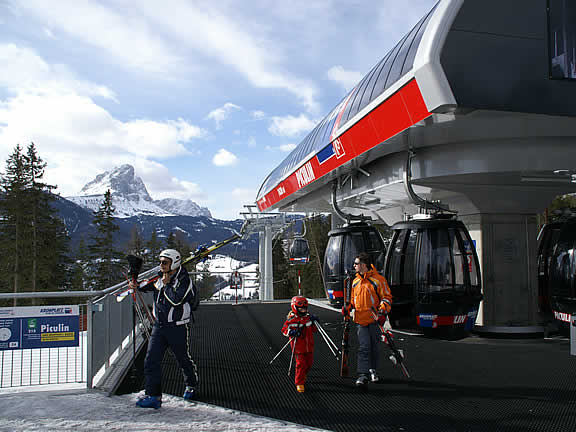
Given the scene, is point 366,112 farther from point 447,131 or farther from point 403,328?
point 403,328

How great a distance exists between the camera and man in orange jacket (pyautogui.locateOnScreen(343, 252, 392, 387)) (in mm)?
5785

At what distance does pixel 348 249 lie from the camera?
12.4 metres

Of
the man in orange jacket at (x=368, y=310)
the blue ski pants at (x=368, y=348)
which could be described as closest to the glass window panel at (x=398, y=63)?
the man in orange jacket at (x=368, y=310)

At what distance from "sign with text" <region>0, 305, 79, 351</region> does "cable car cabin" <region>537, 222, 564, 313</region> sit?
869cm

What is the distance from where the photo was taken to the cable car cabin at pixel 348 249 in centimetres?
1230

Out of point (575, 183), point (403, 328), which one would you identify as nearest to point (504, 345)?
point (403, 328)

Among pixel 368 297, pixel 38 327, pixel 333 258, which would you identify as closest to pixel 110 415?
pixel 38 327

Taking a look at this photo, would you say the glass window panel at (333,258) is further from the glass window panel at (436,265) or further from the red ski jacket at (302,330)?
the red ski jacket at (302,330)

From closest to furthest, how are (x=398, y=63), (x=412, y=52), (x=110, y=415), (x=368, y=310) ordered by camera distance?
(x=110, y=415)
(x=368, y=310)
(x=412, y=52)
(x=398, y=63)

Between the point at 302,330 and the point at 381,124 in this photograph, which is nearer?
the point at 302,330

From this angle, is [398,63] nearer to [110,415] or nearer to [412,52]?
[412,52]

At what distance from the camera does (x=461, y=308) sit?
849 centimetres

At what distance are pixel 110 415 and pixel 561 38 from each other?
715 cm

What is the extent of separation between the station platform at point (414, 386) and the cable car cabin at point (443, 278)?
1.53 ft
